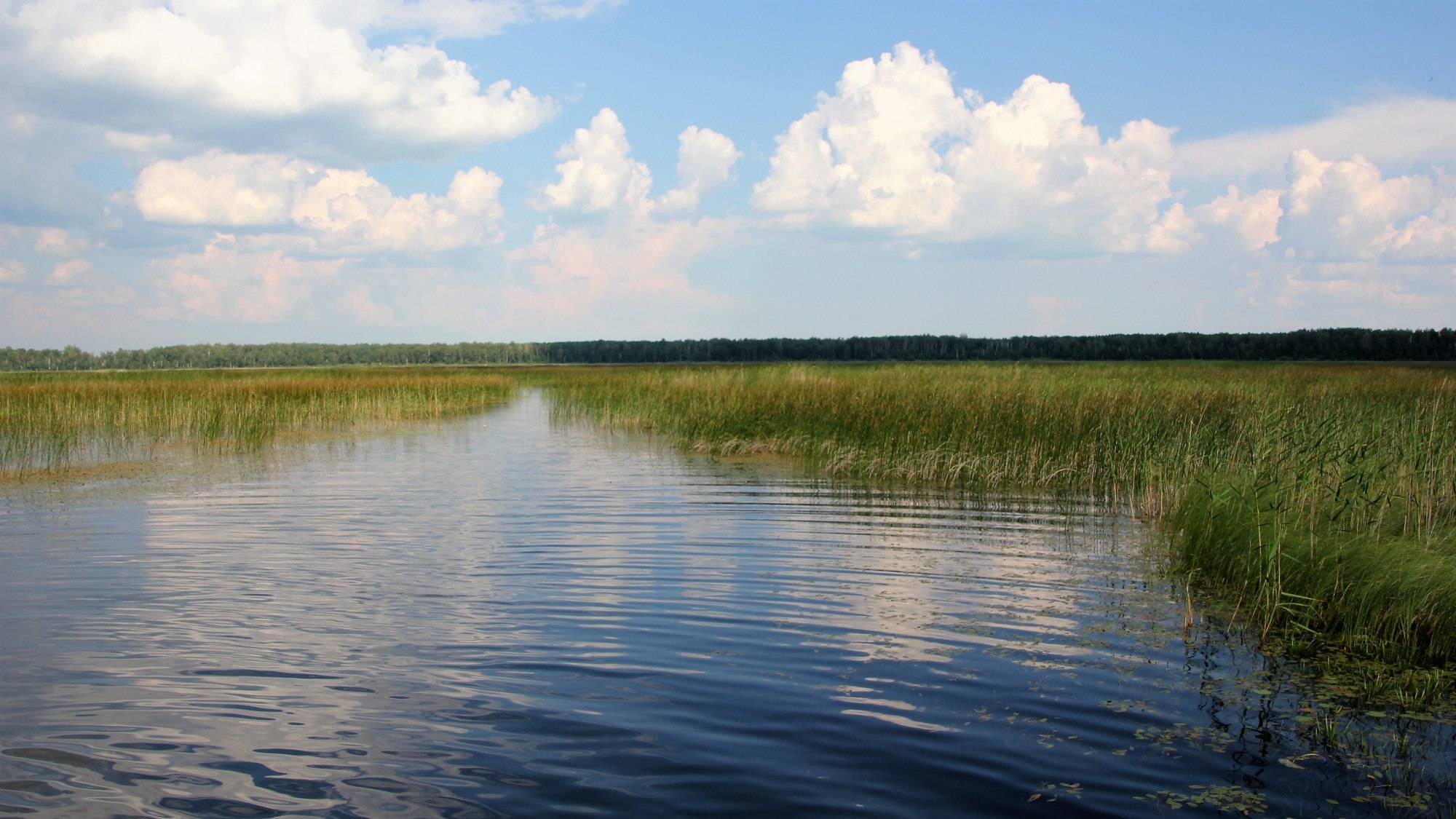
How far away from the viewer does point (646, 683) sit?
19.5ft

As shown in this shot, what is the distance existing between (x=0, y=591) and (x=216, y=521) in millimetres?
3771

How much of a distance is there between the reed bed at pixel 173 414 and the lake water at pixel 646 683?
12.0 meters

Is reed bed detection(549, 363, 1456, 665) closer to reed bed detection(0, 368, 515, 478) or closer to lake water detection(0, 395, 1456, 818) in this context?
lake water detection(0, 395, 1456, 818)

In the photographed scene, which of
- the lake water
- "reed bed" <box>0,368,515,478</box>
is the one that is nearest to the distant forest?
"reed bed" <box>0,368,515,478</box>

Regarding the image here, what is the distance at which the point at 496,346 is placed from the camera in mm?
142875

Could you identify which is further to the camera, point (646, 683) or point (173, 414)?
point (173, 414)

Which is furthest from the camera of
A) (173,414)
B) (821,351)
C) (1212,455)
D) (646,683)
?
(821,351)

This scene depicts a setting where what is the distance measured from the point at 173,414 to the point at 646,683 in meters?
25.5

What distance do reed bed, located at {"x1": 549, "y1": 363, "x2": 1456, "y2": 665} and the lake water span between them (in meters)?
0.99

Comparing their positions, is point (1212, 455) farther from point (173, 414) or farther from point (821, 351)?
point (821, 351)

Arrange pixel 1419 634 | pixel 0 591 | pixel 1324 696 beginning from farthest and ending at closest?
pixel 0 591 < pixel 1419 634 < pixel 1324 696

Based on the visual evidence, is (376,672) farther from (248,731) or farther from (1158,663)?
(1158,663)

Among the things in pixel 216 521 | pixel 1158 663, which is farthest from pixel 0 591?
pixel 1158 663

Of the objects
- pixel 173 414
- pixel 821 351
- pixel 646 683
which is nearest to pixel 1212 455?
pixel 646 683
